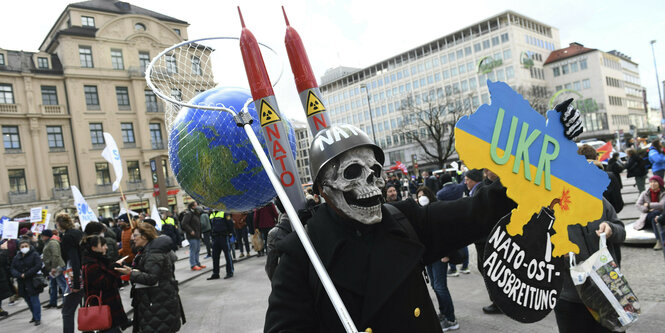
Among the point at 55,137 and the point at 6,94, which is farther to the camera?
the point at 55,137

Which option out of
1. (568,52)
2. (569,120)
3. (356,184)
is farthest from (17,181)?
(568,52)

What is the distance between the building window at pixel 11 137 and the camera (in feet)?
109

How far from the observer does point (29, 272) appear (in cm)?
832

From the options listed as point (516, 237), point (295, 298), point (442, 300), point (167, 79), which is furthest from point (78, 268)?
point (516, 237)

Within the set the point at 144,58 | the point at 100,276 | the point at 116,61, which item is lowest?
the point at 100,276

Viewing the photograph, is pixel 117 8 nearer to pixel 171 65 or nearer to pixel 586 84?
pixel 171 65

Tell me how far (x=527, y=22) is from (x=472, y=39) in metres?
9.36

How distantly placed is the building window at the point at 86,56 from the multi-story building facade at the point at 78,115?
0.24ft

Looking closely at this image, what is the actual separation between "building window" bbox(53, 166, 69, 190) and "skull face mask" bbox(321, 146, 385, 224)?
39.8 m

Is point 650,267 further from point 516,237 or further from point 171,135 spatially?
point 171,135

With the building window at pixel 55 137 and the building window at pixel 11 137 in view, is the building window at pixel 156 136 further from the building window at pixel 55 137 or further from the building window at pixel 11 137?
the building window at pixel 11 137

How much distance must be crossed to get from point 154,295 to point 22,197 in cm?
3605

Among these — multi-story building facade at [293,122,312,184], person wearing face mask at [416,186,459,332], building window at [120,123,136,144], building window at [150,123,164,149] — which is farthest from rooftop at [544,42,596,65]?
person wearing face mask at [416,186,459,332]

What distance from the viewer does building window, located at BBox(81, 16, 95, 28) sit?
36281mm
